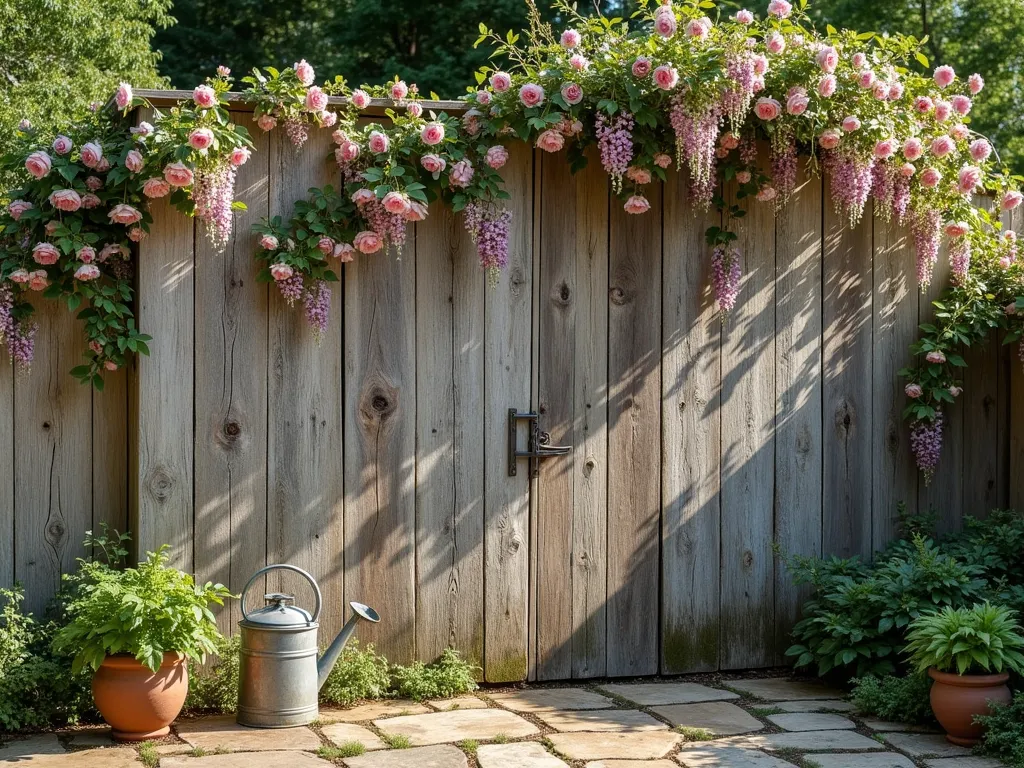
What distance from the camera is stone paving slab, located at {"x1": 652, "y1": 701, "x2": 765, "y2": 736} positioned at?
346 cm

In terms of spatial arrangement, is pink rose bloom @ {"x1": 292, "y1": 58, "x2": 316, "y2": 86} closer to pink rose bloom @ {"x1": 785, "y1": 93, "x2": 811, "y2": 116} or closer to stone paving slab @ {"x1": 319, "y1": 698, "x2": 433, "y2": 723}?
pink rose bloom @ {"x1": 785, "y1": 93, "x2": 811, "y2": 116}

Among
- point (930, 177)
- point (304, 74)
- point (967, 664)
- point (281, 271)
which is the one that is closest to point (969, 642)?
point (967, 664)

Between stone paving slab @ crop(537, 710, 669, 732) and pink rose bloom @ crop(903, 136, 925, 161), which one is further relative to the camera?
pink rose bloom @ crop(903, 136, 925, 161)

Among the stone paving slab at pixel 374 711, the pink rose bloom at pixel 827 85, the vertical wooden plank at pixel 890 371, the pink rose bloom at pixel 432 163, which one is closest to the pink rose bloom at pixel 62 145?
the pink rose bloom at pixel 432 163

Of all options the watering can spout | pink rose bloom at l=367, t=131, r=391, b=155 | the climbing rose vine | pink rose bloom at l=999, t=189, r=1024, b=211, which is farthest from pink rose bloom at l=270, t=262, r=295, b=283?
pink rose bloom at l=999, t=189, r=1024, b=211

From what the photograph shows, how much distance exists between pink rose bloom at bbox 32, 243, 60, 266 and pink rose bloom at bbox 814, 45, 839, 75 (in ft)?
8.66

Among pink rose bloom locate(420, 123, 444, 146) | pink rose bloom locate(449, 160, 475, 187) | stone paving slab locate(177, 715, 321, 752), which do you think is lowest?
stone paving slab locate(177, 715, 321, 752)

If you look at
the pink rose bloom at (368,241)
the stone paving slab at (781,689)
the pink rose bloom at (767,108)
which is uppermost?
the pink rose bloom at (767,108)

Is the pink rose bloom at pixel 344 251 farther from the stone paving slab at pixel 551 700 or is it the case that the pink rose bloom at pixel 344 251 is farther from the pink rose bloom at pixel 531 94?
the stone paving slab at pixel 551 700

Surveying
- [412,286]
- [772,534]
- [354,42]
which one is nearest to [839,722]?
[772,534]

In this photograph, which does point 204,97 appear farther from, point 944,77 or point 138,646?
point 944,77

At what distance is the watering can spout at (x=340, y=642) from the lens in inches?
139

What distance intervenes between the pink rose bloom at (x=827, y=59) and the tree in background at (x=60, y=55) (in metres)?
6.00

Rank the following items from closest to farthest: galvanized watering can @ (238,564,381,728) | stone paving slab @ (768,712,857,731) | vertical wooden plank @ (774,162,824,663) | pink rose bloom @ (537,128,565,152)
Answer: galvanized watering can @ (238,564,381,728), stone paving slab @ (768,712,857,731), pink rose bloom @ (537,128,565,152), vertical wooden plank @ (774,162,824,663)
